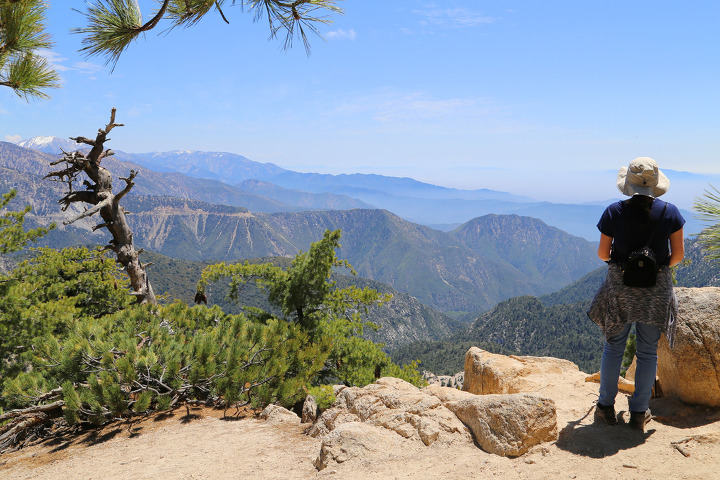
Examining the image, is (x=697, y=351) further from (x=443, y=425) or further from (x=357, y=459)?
(x=357, y=459)

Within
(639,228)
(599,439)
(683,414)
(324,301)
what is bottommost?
(324,301)

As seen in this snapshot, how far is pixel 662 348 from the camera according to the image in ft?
17.9

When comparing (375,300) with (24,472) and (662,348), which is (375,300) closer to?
(662,348)

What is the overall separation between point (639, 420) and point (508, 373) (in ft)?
16.3

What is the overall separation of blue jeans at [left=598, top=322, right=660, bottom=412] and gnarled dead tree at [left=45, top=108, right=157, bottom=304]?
36.9 ft

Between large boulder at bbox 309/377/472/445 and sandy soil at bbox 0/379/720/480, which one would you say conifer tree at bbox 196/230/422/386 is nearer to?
large boulder at bbox 309/377/472/445

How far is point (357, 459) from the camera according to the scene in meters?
4.42

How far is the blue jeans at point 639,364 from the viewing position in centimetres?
433

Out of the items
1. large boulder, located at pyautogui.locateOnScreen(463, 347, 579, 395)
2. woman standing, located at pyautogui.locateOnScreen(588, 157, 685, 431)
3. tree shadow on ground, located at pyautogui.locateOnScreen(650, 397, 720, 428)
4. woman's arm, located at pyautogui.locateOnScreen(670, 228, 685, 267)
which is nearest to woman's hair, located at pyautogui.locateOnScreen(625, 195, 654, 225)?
woman standing, located at pyautogui.locateOnScreen(588, 157, 685, 431)

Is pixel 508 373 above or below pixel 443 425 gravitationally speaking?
below

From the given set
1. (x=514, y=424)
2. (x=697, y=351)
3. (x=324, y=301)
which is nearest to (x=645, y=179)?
(x=697, y=351)

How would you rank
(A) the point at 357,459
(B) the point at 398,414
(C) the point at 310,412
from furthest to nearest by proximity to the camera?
1. (C) the point at 310,412
2. (B) the point at 398,414
3. (A) the point at 357,459

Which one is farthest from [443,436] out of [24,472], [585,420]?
[24,472]

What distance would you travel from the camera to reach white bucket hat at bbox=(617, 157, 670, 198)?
4.18 m
